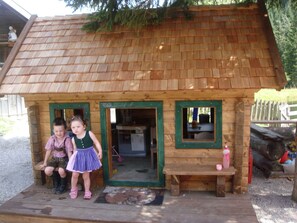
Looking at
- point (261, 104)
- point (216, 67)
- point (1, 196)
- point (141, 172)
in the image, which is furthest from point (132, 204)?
point (261, 104)

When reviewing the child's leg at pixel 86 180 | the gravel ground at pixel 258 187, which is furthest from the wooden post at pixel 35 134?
the child's leg at pixel 86 180

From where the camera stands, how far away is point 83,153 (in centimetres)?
513

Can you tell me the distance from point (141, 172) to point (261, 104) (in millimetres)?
9306

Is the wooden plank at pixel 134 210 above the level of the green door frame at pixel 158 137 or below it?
below

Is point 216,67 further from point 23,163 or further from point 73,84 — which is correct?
point 23,163

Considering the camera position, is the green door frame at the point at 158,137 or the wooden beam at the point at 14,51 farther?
the wooden beam at the point at 14,51

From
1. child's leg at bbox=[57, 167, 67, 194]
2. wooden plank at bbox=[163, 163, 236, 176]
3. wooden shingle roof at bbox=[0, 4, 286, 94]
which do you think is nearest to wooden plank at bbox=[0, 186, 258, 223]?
child's leg at bbox=[57, 167, 67, 194]

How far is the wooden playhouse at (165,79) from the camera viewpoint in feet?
16.3

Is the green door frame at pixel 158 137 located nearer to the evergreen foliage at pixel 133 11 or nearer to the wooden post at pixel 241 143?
the wooden post at pixel 241 143

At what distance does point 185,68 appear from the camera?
5.09 meters

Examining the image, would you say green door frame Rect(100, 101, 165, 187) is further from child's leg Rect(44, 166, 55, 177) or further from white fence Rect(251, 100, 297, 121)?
white fence Rect(251, 100, 297, 121)

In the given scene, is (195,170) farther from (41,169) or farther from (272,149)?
(272,149)

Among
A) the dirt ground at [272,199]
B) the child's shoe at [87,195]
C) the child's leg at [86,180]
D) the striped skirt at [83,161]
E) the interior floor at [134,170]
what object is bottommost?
the dirt ground at [272,199]

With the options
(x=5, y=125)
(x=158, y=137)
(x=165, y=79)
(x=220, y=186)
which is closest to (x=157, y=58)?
(x=165, y=79)
